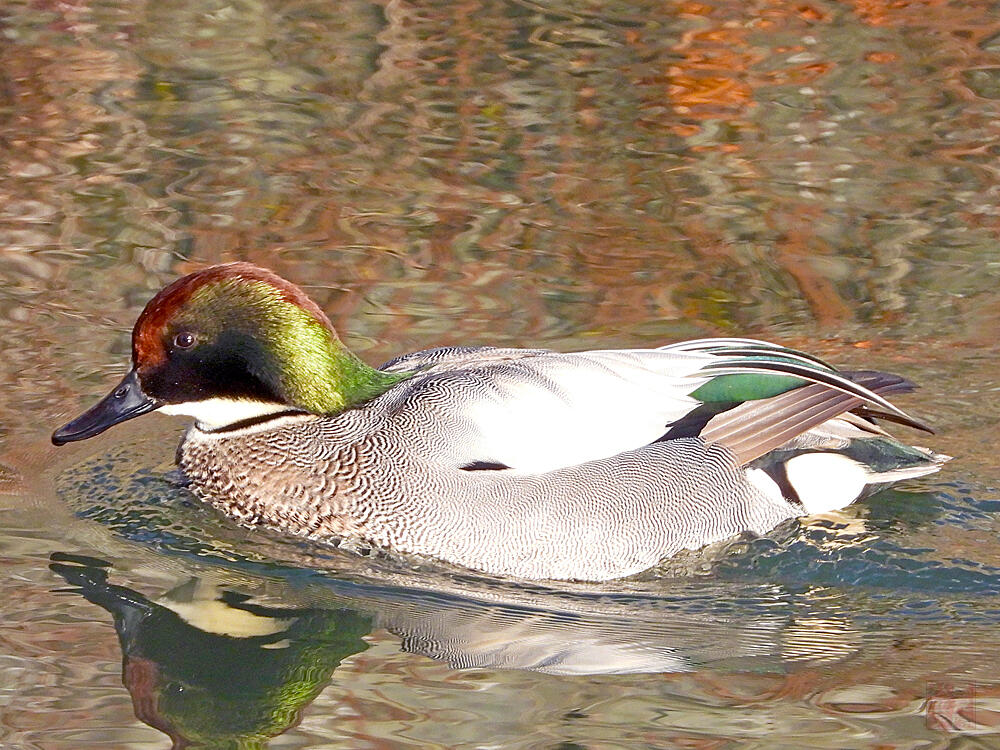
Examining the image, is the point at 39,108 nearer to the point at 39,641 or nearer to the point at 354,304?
the point at 354,304

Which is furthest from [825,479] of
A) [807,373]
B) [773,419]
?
[807,373]

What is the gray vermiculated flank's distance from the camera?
5.30m

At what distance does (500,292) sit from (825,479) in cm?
226

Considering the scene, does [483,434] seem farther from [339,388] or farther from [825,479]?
[825,479]

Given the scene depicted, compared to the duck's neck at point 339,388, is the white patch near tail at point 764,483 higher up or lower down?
lower down

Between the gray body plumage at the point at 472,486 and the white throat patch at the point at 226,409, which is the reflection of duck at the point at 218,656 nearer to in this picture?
the gray body plumage at the point at 472,486

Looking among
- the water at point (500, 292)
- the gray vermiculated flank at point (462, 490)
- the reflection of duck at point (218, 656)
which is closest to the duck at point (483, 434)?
the gray vermiculated flank at point (462, 490)

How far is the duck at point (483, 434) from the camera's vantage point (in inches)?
210

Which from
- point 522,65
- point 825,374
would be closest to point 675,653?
point 825,374

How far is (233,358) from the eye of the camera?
5.53m

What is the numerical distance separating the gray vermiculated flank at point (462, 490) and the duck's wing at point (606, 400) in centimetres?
2

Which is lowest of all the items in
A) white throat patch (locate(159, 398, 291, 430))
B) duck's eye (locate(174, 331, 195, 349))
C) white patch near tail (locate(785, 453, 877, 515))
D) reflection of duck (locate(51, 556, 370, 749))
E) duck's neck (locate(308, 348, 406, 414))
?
reflection of duck (locate(51, 556, 370, 749))

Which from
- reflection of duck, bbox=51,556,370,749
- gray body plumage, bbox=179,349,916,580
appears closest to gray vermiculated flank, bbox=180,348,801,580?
gray body plumage, bbox=179,349,916,580

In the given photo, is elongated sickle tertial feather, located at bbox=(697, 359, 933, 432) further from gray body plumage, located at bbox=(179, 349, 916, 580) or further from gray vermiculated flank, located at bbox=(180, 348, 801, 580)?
gray vermiculated flank, located at bbox=(180, 348, 801, 580)
